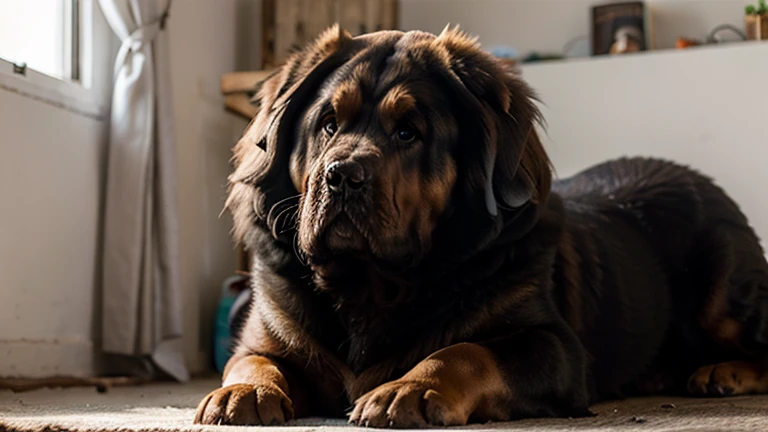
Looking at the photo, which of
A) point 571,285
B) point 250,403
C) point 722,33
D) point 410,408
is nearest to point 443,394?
point 410,408

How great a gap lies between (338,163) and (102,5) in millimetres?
2144

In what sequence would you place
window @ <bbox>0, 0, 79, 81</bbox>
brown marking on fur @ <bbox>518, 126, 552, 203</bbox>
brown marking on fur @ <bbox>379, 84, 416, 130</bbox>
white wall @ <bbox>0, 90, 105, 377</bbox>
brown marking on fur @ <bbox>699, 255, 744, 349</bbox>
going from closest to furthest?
brown marking on fur @ <bbox>379, 84, 416, 130</bbox>
brown marking on fur @ <bbox>518, 126, 552, 203</bbox>
brown marking on fur @ <bbox>699, 255, 744, 349</bbox>
white wall @ <bbox>0, 90, 105, 377</bbox>
window @ <bbox>0, 0, 79, 81</bbox>

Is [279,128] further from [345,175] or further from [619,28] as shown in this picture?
[619,28]

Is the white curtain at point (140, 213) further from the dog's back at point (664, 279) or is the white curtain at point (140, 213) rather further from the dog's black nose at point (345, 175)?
the dog's black nose at point (345, 175)

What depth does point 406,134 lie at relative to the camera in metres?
1.76

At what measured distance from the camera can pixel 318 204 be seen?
5.38ft

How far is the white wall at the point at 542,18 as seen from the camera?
441 cm

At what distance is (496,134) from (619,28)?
2.83 m

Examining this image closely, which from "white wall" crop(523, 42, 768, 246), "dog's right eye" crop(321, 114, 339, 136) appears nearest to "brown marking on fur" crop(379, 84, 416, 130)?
"dog's right eye" crop(321, 114, 339, 136)

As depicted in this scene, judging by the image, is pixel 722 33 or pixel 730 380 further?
pixel 722 33

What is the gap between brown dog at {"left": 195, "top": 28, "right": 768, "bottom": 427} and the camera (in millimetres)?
1596

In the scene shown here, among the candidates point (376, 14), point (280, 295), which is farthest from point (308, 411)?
point (376, 14)

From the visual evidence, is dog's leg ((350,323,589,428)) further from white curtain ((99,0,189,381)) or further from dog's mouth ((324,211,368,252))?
white curtain ((99,0,189,381))

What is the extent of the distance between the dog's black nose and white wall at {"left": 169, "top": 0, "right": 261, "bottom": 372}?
2412 mm
